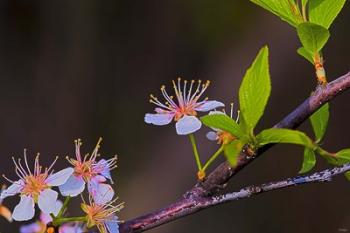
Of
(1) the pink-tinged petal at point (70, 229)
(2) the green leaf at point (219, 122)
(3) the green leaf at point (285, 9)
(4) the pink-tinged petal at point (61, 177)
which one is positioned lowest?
(2) the green leaf at point (219, 122)

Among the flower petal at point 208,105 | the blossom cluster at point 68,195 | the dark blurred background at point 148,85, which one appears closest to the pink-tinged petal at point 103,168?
the blossom cluster at point 68,195

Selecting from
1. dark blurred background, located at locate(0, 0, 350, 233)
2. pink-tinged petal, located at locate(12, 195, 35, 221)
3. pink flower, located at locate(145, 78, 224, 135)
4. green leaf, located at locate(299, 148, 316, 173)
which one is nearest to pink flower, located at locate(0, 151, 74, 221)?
pink-tinged petal, located at locate(12, 195, 35, 221)

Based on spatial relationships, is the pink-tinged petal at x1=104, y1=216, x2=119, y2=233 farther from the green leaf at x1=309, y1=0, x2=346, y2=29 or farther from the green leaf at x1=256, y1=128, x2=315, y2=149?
the green leaf at x1=309, y1=0, x2=346, y2=29

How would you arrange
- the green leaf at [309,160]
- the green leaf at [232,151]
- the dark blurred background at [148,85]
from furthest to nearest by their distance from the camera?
the dark blurred background at [148,85]
the green leaf at [309,160]
the green leaf at [232,151]

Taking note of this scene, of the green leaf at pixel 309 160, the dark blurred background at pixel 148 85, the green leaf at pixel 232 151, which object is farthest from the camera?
the dark blurred background at pixel 148 85

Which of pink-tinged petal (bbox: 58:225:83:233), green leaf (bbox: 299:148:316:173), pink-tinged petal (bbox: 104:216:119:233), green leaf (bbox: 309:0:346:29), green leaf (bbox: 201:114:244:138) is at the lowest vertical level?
green leaf (bbox: 299:148:316:173)

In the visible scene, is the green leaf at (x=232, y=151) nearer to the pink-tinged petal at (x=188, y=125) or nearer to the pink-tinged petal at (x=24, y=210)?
the pink-tinged petal at (x=188, y=125)

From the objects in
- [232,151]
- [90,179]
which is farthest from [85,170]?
[232,151]
